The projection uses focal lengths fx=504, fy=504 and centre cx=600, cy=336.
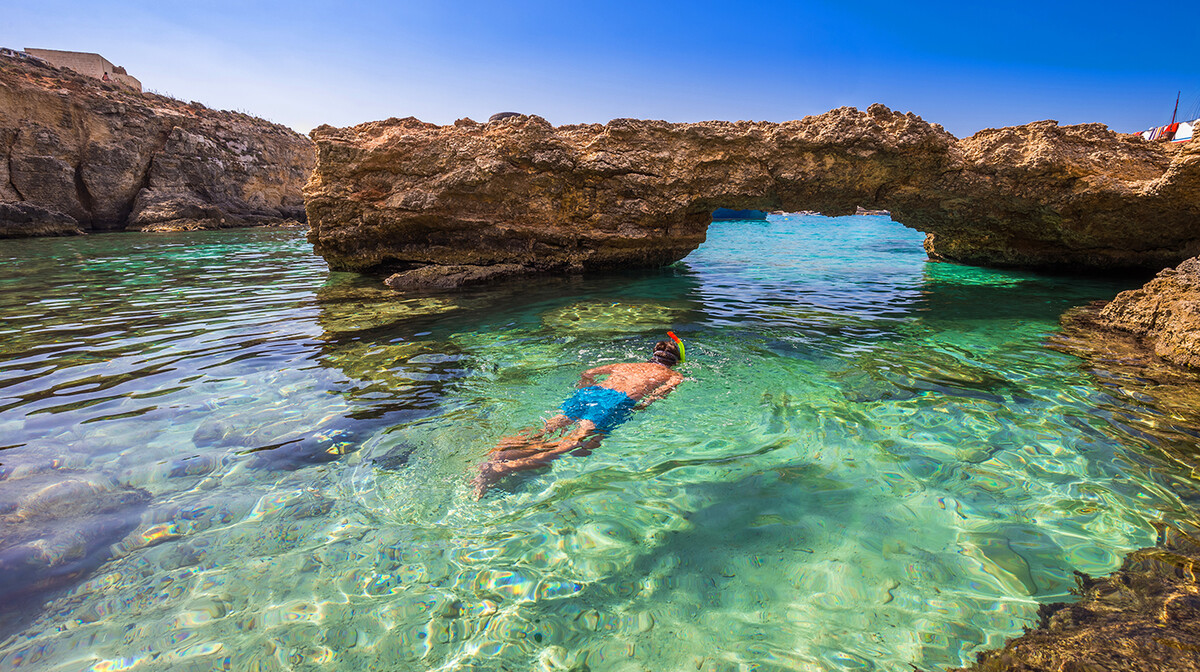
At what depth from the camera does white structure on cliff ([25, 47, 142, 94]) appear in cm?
3131

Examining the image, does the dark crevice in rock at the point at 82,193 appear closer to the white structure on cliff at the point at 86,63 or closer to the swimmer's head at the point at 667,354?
the white structure on cliff at the point at 86,63

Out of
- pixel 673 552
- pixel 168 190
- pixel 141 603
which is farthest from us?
pixel 168 190

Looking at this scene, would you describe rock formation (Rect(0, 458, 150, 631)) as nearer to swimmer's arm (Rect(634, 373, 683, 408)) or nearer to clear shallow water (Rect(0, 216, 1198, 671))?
clear shallow water (Rect(0, 216, 1198, 671))

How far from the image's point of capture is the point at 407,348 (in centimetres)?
550

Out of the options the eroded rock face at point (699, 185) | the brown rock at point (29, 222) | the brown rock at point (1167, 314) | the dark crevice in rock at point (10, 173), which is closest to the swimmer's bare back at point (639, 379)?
the brown rock at point (1167, 314)

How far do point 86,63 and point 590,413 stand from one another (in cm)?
4731

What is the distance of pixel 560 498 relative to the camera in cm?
279

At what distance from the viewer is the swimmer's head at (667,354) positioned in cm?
477

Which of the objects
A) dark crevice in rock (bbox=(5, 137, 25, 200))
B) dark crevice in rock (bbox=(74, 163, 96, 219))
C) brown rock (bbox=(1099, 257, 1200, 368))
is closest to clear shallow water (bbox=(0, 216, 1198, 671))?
brown rock (bbox=(1099, 257, 1200, 368))

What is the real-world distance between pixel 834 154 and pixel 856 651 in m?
8.36

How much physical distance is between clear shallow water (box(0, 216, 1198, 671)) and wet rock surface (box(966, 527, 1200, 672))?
0.10 m

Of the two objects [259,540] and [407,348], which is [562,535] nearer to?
[259,540]

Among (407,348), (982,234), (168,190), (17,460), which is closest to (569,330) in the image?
(407,348)

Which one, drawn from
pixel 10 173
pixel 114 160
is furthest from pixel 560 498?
pixel 114 160
